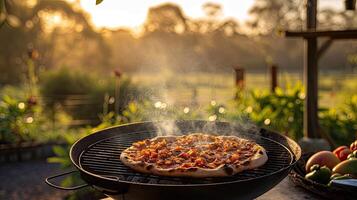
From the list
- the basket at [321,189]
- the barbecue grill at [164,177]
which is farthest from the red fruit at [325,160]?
the barbecue grill at [164,177]

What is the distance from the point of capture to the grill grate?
95.7 inches

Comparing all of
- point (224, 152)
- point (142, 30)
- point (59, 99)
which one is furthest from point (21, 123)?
point (142, 30)

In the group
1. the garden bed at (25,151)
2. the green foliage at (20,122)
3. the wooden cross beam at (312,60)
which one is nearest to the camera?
the wooden cross beam at (312,60)

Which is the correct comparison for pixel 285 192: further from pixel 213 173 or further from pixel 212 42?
pixel 212 42

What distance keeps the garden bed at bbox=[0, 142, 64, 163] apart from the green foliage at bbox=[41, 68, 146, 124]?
75.5 inches

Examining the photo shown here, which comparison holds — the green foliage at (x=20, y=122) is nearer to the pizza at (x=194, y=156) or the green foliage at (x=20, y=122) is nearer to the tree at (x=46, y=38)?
the pizza at (x=194, y=156)

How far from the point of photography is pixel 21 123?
23.7 ft

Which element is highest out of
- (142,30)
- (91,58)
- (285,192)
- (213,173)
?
(142,30)

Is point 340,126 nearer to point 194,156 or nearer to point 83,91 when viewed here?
point 194,156

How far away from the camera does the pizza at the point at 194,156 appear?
2403mm

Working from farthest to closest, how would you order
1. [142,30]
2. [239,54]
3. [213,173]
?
1. [239,54]
2. [142,30]
3. [213,173]

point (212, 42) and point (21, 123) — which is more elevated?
point (212, 42)

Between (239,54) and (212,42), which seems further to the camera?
(212,42)

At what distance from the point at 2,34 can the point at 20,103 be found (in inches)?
685
